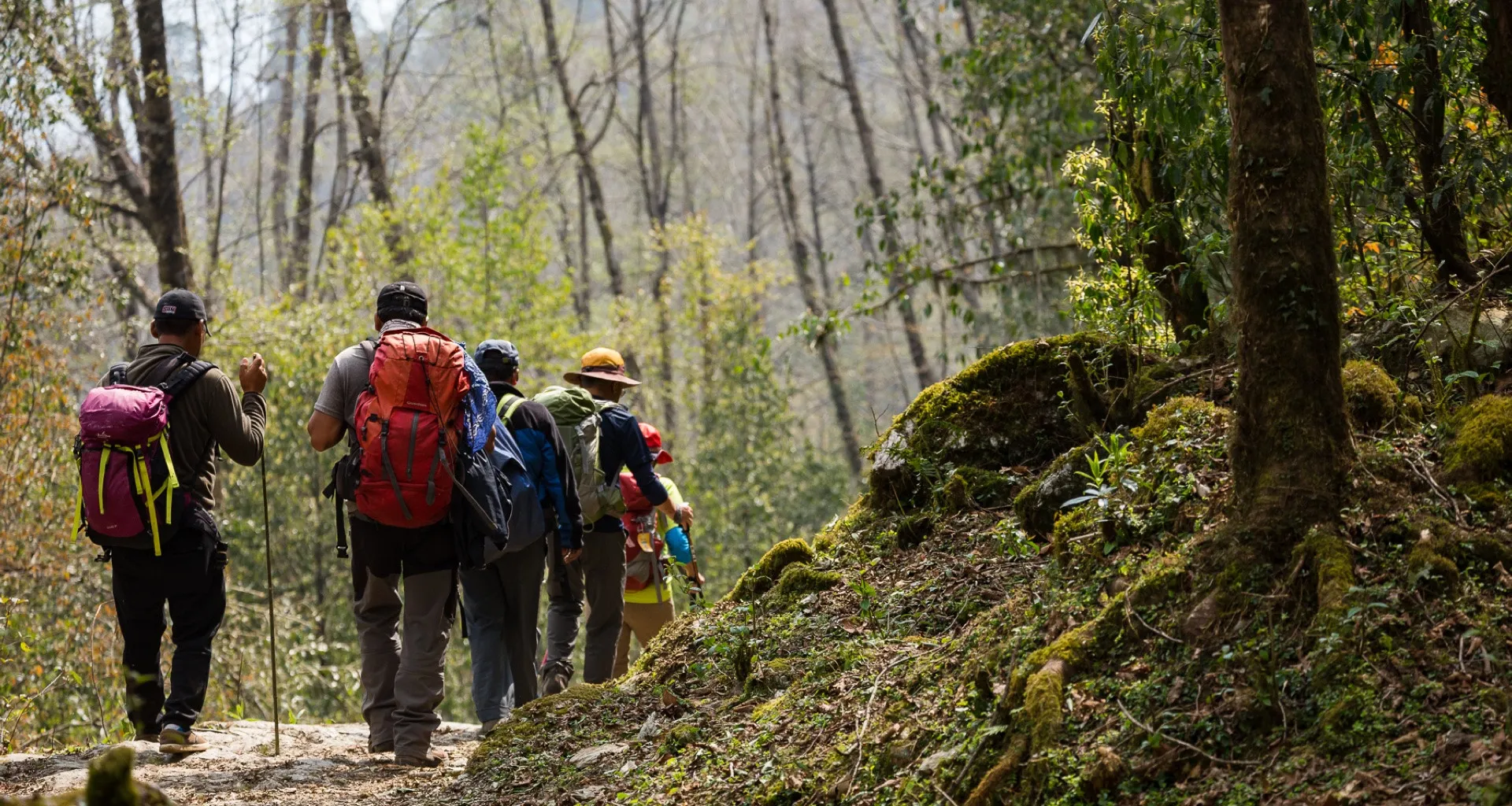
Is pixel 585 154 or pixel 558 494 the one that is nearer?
pixel 558 494

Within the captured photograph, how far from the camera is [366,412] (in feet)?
18.6

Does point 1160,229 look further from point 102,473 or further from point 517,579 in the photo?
point 102,473

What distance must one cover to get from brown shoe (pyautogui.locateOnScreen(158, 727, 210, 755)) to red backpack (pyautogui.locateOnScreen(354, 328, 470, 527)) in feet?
4.89

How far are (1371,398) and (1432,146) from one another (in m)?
1.57

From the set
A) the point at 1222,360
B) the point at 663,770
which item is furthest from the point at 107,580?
the point at 1222,360

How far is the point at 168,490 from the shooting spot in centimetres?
591

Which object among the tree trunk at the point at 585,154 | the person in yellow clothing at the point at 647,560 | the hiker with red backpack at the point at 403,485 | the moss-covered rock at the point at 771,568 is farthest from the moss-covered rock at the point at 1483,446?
the tree trunk at the point at 585,154

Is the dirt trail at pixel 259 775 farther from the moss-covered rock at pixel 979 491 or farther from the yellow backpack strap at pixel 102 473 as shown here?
the moss-covered rock at pixel 979 491

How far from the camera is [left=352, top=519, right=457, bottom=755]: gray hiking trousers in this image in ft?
19.6

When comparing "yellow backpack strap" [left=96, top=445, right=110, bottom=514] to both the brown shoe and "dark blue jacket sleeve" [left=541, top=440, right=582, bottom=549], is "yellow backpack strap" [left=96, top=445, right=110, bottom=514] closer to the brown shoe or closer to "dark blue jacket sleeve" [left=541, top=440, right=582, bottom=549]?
the brown shoe

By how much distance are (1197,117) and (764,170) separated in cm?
3631

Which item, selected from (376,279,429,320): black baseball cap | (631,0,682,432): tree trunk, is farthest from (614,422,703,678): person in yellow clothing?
(631,0,682,432): tree trunk

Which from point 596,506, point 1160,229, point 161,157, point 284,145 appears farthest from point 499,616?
point 284,145

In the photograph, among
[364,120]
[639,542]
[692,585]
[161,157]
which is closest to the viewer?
[692,585]
